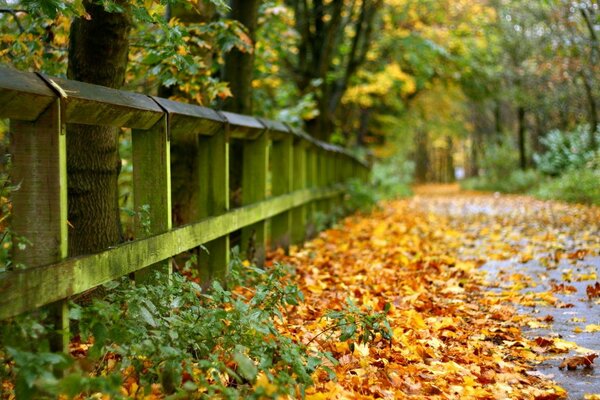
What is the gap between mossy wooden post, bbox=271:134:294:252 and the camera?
25.6ft

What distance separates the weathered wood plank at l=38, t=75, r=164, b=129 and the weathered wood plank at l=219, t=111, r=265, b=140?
1578mm

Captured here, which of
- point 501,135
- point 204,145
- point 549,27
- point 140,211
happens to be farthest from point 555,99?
point 140,211

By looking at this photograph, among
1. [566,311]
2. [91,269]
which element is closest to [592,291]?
[566,311]

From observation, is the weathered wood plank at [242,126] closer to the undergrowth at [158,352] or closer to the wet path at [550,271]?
the undergrowth at [158,352]

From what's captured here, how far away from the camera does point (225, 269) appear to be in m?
5.21

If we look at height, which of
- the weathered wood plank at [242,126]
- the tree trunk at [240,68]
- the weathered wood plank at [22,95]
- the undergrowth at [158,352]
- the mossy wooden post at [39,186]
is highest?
the tree trunk at [240,68]

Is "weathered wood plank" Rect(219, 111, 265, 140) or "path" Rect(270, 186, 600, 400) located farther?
"weathered wood plank" Rect(219, 111, 265, 140)

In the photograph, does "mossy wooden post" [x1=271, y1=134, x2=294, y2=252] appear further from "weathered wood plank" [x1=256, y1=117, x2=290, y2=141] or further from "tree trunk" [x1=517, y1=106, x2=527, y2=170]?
"tree trunk" [x1=517, y1=106, x2=527, y2=170]

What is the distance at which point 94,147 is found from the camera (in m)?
4.10

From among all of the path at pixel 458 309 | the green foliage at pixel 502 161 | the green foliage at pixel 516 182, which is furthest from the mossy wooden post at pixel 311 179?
the green foliage at pixel 502 161

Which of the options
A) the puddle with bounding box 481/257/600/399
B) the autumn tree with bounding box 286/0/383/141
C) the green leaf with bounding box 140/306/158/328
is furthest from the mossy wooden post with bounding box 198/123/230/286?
the autumn tree with bounding box 286/0/383/141

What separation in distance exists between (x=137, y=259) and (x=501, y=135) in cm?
3021

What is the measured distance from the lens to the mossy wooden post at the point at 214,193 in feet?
17.2

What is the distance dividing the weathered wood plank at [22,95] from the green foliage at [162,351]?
0.82m
